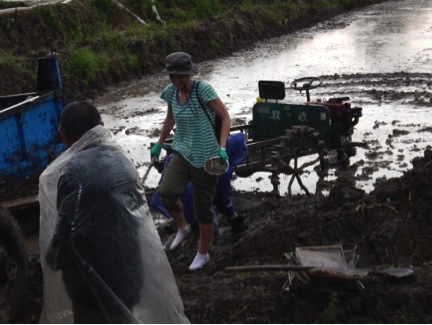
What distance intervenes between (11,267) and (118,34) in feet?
48.4

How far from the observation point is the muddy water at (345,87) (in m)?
10.6

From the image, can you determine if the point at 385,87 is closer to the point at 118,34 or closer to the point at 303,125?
the point at 303,125

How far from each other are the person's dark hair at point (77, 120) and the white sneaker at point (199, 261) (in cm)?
265

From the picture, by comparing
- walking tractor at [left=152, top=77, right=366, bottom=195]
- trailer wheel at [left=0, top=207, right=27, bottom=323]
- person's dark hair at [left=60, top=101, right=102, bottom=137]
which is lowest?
walking tractor at [left=152, top=77, right=366, bottom=195]

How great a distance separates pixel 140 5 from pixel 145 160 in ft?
48.0

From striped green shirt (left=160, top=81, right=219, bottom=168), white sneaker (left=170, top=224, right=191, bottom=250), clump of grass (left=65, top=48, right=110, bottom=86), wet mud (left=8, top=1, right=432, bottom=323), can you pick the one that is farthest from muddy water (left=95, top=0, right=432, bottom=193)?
striped green shirt (left=160, top=81, right=219, bottom=168)

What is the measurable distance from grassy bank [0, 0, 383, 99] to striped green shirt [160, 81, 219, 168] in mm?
8792

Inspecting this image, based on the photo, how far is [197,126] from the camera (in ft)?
19.3

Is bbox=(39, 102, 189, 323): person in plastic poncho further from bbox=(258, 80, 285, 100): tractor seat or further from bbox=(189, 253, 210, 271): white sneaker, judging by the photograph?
bbox=(258, 80, 285, 100): tractor seat

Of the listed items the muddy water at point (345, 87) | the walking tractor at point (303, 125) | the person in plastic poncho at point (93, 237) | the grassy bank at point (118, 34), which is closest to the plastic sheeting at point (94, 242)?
the person in plastic poncho at point (93, 237)

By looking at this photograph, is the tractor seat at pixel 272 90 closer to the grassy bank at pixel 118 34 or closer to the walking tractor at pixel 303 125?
the walking tractor at pixel 303 125

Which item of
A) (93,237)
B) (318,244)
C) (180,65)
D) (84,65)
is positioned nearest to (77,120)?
(93,237)

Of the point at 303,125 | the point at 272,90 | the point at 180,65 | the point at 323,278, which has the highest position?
the point at 180,65

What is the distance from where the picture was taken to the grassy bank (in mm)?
16516
